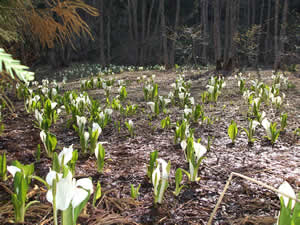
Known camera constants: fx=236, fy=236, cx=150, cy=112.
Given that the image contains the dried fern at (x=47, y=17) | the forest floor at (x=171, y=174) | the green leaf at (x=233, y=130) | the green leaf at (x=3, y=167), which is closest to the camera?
the forest floor at (x=171, y=174)

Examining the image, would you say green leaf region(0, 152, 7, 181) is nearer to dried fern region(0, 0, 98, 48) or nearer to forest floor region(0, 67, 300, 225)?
forest floor region(0, 67, 300, 225)

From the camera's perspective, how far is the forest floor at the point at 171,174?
132 centimetres

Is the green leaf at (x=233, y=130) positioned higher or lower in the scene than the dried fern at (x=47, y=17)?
lower

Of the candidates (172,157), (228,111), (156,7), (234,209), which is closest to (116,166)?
(172,157)

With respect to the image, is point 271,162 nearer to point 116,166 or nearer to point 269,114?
point 116,166

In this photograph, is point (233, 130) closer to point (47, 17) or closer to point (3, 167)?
point (3, 167)

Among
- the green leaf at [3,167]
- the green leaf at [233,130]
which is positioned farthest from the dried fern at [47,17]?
the green leaf at [233,130]

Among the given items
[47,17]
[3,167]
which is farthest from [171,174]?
[47,17]

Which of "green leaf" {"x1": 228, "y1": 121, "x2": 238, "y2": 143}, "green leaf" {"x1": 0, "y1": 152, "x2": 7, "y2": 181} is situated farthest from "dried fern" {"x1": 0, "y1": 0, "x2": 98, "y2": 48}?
"green leaf" {"x1": 228, "y1": 121, "x2": 238, "y2": 143}

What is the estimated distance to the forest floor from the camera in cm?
132

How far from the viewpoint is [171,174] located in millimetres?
1846

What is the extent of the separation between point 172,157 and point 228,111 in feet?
6.61

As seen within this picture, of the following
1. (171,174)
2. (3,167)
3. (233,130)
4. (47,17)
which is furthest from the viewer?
(233,130)

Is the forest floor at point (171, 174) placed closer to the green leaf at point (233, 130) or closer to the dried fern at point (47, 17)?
the green leaf at point (233, 130)
